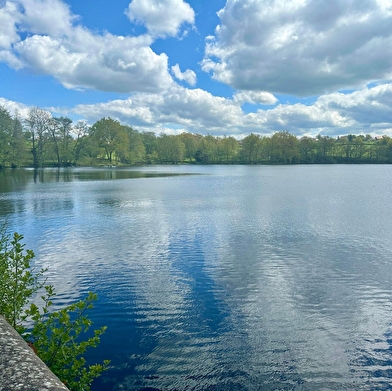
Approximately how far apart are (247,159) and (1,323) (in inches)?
6678

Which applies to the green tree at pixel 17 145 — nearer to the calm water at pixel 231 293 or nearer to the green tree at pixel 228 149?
the calm water at pixel 231 293

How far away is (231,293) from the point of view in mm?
10836

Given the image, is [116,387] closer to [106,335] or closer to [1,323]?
[106,335]

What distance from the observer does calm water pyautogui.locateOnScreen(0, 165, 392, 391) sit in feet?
22.8

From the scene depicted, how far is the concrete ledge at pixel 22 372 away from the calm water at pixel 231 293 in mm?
3686

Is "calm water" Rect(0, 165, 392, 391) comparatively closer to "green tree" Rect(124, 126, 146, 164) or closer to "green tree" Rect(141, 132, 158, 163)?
"green tree" Rect(124, 126, 146, 164)

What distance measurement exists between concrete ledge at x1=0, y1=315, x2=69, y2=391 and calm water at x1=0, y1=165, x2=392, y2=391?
3.69 m

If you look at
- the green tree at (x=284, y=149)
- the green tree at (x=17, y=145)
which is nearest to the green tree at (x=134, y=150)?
the green tree at (x=17, y=145)

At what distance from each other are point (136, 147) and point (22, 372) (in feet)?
449

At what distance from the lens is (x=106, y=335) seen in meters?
8.37

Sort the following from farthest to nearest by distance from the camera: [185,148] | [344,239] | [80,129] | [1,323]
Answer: [185,148]
[80,129]
[344,239]
[1,323]

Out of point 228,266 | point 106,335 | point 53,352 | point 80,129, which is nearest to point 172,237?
point 228,266

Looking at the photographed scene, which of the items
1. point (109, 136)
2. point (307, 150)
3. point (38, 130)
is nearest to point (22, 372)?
point (38, 130)

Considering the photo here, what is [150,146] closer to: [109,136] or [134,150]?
[134,150]
